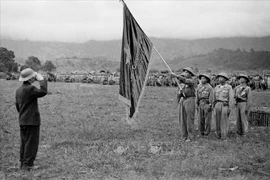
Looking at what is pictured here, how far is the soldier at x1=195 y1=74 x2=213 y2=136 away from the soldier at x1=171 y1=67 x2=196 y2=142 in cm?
46

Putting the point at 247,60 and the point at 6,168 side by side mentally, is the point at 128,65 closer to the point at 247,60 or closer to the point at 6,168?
the point at 6,168

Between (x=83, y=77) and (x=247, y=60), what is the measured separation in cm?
11802

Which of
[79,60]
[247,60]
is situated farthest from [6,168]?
[247,60]

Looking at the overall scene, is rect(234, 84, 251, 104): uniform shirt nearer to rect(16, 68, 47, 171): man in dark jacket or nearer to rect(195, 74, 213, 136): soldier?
rect(195, 74, 213, 136): soldier

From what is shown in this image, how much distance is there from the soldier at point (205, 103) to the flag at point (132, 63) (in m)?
2.15

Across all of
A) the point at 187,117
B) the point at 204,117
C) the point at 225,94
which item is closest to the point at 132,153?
the point at 187,117

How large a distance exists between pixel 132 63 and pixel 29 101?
10.00 ft

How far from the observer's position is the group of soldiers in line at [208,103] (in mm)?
10234

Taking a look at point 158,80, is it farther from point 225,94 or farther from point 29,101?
point 29,101

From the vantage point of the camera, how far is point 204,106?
10570 mm

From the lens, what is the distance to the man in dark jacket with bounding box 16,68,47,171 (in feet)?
23.2

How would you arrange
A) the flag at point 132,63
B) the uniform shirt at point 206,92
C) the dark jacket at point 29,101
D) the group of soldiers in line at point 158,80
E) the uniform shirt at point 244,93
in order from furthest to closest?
1. the group of soldiers in line at point 158,80
2. the uniform shirt at point 244,93
3. the uniform shirt at point 206,92
4. the flag at point 132,63
5. the dark jacket at point 29,101

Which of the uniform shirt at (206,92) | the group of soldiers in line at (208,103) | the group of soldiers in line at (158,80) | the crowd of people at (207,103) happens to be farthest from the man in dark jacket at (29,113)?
the group of soldiers in line at (158,80)

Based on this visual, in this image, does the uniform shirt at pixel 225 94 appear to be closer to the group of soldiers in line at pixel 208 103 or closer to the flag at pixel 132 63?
the group of soldiers in line at pixel 208 103
